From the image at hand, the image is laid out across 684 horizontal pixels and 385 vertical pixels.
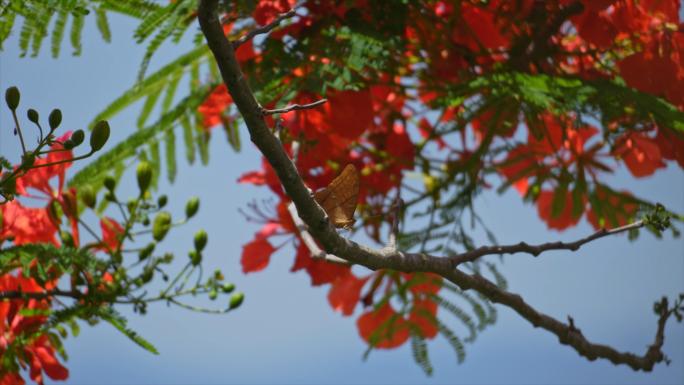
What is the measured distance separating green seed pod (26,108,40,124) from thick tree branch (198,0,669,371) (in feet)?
0.62

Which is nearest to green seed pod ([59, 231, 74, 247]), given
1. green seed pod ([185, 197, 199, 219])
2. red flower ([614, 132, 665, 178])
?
green seed pod ([185, 197, 199, 219])

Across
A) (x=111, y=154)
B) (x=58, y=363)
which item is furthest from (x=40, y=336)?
(x=111, y=154)

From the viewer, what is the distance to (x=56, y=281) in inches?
41.4

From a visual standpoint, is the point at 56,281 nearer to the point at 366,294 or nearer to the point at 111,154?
the point at 111,154

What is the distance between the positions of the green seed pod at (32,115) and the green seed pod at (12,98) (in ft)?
0.06

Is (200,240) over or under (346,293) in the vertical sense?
under

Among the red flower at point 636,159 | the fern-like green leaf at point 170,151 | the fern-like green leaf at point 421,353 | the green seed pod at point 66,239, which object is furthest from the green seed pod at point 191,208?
the red flower at point 636,159

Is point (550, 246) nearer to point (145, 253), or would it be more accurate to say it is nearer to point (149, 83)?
point (145, 253)

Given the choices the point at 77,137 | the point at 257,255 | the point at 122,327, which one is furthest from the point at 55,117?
the point at 257,255

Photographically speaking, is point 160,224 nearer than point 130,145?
Answer: Yes

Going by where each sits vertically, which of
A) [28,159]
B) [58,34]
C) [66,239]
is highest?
[58,34]

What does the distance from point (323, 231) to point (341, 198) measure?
42 mm

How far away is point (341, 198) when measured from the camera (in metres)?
0.72

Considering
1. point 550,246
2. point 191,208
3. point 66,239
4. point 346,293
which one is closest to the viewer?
point 550,246
